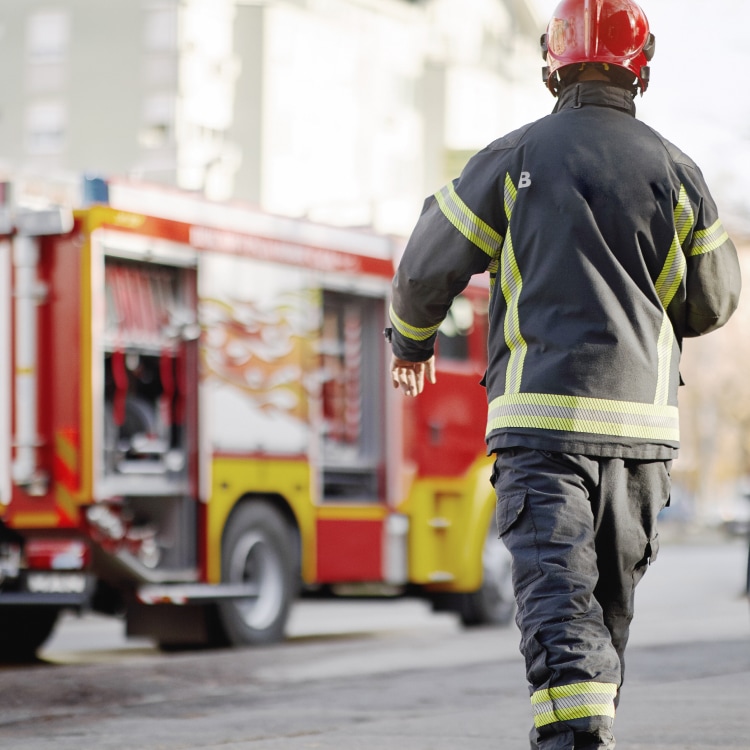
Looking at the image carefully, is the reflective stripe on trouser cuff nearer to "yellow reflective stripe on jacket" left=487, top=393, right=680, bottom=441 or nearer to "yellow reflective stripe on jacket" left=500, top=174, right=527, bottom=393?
"yellow reflective stripe on jacket" left=487, top=393, right=680, bottom=441

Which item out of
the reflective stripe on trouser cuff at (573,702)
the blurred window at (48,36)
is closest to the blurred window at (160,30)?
the blurred window at (48,36)

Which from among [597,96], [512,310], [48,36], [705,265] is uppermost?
[48,36]

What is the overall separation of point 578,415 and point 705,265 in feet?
1.77

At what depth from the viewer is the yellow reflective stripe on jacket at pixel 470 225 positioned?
3.94 meters

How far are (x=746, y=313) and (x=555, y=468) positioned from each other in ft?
173

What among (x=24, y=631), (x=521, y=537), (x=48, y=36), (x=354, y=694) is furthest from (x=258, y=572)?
(x=48, y=36)

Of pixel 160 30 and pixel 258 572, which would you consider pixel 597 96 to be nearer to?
pixel 258 572

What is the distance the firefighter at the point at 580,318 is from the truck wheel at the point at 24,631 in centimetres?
715

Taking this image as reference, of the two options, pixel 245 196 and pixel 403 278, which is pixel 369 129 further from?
pixel 403 278

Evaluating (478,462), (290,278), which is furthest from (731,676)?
(478,462)

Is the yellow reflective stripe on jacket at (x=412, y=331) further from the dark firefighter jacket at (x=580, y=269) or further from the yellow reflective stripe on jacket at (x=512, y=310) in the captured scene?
the yellow reflective stripe on jacket at (x=512, y=310)

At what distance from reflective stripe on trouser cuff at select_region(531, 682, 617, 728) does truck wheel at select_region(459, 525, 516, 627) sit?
29.9 ft

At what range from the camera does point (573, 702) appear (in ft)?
11.9

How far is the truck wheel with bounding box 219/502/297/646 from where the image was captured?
Result: 1077 cm
